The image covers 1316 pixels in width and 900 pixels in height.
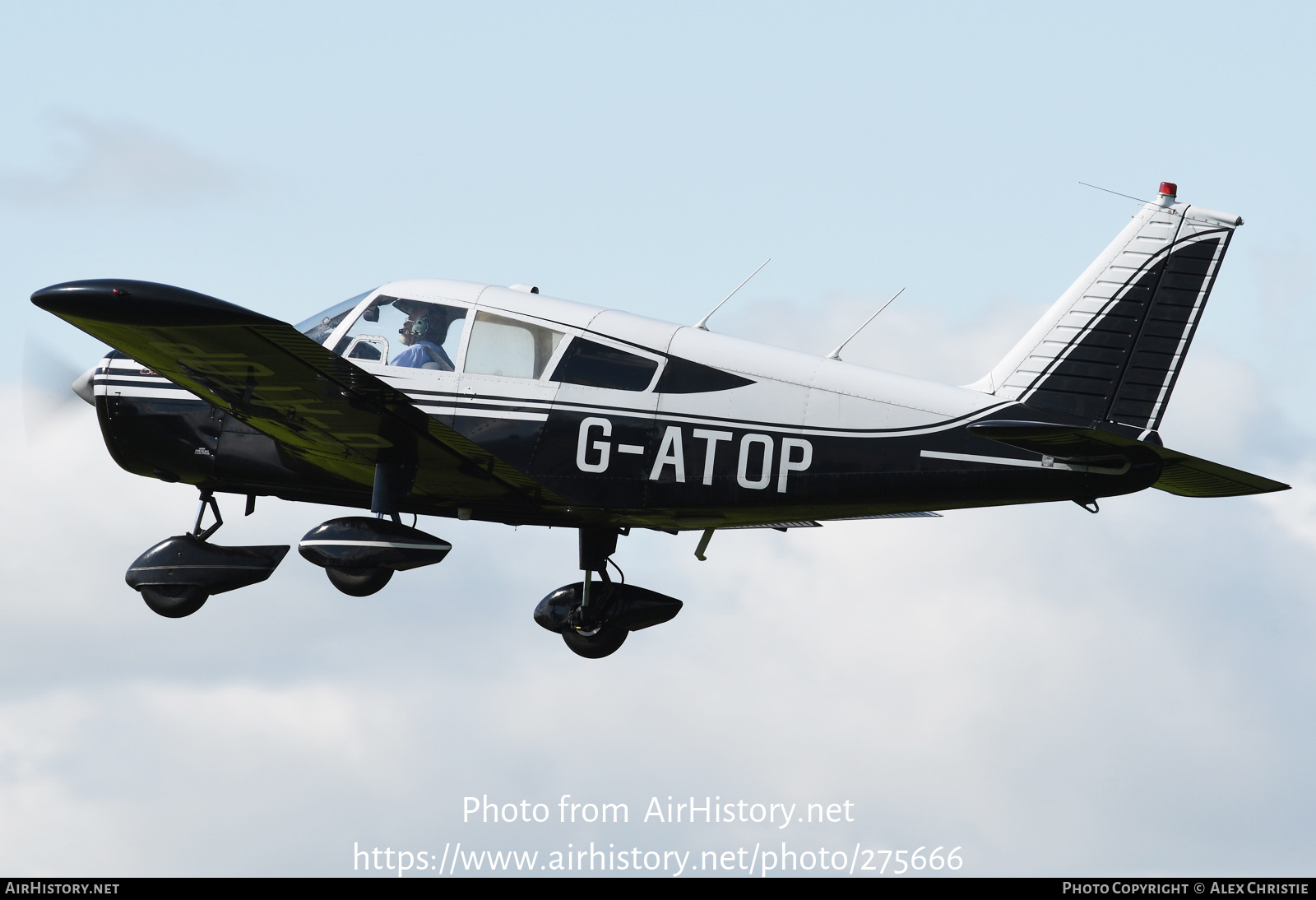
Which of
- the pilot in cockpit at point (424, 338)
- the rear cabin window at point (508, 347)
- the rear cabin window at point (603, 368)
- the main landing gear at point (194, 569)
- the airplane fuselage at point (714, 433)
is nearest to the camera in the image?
the airplane fuselage at point (714, 433)

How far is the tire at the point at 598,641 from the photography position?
52.6 ft

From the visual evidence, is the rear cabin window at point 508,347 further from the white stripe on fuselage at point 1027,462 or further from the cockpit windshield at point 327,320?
the white stripe on fuselage at point 1027,462

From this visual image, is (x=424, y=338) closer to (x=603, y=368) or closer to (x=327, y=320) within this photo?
(x=327, y=320)

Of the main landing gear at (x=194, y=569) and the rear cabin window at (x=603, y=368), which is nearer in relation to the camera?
the rear cabin window at (x=603, y=368)

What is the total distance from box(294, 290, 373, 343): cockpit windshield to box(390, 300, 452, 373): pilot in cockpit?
1.96ft

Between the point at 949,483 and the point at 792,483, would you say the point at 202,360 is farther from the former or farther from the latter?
the point at 949,483

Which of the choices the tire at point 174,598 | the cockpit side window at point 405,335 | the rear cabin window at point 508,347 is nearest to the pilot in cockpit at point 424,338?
the cockpit side window at point 405,335

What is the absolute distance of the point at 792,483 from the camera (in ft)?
44.0

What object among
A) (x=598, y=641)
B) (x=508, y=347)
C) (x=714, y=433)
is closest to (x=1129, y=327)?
(x=714, y=433)

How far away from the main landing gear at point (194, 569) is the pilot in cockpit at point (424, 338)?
7.16 feet

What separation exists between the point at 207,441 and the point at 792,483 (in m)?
5.41

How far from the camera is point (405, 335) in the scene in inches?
565

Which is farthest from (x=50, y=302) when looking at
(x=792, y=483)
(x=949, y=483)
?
(x=949, y=483)

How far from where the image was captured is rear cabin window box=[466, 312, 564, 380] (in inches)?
548
